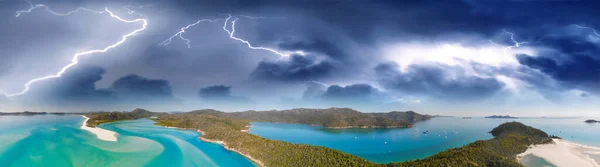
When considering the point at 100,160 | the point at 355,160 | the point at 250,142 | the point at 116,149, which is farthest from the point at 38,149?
the point at 355,160

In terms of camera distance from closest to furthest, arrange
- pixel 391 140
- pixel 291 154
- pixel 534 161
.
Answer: pixel 291 154 < pixel 534 161 < pixel 391 140

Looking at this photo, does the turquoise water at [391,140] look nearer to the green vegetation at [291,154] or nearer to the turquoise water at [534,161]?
the green vegetation at [291,154]

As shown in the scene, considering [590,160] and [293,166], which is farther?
[590,160]

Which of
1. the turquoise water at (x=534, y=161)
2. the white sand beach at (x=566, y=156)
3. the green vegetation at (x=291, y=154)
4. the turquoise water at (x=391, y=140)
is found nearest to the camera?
the green vegetation at (x=291, y=154)

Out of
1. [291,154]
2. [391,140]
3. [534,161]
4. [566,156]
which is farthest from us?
[391,140]

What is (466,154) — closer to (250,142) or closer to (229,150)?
(250,142)

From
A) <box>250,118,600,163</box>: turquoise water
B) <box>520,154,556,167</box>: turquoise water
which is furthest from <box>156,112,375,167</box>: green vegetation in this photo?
<box>520,154,556,167</box>: turquoise water

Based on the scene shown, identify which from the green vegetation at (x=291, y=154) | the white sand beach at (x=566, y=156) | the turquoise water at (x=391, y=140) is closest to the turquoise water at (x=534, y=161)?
the white sand beach at (x=566, y=156)

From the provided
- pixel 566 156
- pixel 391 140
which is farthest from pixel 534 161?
pixel 391 140

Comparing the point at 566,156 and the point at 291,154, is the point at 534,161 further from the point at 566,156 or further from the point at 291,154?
the point at 291,154

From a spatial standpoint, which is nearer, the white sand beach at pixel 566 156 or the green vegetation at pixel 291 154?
the green vegetation at pixel 291 154

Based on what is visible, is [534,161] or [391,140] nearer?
[534,161]
